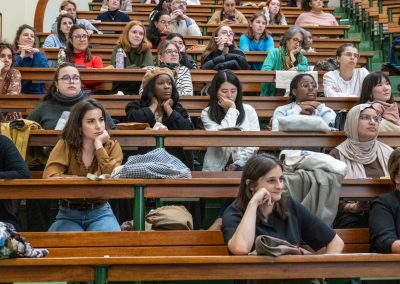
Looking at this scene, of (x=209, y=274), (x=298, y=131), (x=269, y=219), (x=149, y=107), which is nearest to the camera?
(x=209, y=274)

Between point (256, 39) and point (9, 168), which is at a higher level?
point (256, 39)

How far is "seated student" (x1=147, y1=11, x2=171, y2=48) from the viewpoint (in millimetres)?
9258

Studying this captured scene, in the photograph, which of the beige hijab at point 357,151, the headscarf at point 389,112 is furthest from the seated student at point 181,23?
the beige hijab at point 357,151

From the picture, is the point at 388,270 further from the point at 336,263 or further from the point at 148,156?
the point at 148,156

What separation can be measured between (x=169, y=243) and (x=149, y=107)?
88.5 inches

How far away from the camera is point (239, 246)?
13.3 feet

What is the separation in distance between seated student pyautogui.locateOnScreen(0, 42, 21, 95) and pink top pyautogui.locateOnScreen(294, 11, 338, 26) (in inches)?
166

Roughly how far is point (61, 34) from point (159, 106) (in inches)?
121


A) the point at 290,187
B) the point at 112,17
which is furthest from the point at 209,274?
the point at 112,17

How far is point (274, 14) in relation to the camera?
11.1 m

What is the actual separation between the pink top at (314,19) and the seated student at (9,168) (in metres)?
6.40

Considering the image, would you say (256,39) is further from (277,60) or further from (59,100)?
(59,100)

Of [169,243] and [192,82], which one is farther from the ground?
[192,82]

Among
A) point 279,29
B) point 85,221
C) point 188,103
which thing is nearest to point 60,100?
point 188,103
